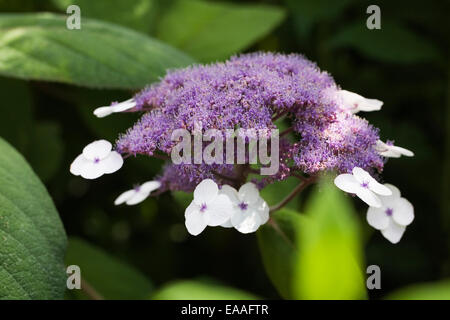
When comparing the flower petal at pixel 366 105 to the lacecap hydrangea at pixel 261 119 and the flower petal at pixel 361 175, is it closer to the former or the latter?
the lacecap hydrangea at pixel 261 119

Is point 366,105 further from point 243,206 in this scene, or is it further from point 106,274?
point 106,274

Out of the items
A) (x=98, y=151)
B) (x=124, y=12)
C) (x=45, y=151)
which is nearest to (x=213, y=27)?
(x=124, y=12)

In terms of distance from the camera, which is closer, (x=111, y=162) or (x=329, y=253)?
(x=329, y=253)

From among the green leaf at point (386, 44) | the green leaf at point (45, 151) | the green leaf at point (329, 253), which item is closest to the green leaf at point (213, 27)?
the green leaf at point (386, 44)

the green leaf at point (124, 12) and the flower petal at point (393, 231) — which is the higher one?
the green leaf at point (124, 12)

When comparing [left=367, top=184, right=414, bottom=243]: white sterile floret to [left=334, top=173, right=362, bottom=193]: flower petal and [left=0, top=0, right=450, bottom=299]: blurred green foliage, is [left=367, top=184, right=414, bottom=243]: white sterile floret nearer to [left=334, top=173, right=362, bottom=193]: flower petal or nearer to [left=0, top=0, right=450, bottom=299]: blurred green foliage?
[left=334, top=173, right=362, bottom=193]: flower petal

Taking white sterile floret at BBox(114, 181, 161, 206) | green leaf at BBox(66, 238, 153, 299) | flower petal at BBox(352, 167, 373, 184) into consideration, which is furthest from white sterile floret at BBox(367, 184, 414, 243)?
green leaf at BBox(66, 238, 153, 299)
